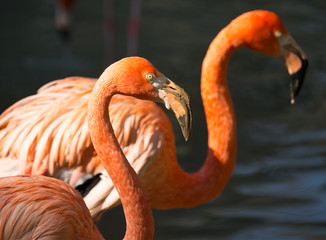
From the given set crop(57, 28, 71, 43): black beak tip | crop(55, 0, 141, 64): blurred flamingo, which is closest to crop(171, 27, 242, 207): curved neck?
crop(55, 0, 141, 64): blurred flamingo

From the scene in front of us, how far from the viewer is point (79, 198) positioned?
2.78m

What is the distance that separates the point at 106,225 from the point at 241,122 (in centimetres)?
200

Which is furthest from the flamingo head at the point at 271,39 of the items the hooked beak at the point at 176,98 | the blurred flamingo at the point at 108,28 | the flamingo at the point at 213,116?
the blurred flamingo at the point at 108,28

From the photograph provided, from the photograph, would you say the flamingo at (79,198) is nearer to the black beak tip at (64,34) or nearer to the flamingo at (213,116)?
the flamingo at (213,116)

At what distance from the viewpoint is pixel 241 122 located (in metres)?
5.68

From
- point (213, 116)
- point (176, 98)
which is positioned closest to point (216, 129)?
point (213, 116)

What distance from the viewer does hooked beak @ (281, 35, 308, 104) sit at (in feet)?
11.6

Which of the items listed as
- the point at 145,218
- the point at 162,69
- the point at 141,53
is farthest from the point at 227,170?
the point at 141,53

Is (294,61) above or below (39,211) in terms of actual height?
above

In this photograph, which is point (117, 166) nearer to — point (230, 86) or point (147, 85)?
point (147, 85)

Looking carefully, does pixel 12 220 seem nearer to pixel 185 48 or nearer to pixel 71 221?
pixel 71 221

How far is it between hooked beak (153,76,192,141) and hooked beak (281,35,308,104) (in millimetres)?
1121

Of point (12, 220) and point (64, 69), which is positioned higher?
point (12, 220)

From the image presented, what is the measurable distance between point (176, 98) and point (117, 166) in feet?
1.27
